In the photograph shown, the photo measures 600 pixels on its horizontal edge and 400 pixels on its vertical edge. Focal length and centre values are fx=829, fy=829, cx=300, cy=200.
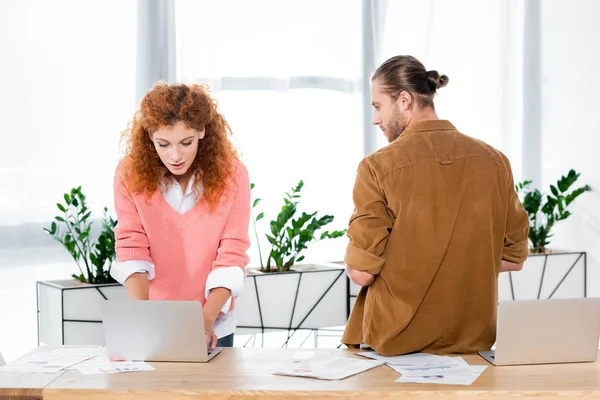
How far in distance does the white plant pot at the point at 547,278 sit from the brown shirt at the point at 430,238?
239 centimetres

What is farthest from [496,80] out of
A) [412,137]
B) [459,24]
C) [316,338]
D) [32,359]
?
[32,359]

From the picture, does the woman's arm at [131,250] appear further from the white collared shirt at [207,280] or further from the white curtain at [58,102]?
the white curtain at [58,102]

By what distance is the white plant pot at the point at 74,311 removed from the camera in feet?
11.9

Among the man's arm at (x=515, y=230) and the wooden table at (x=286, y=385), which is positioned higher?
the man's arm at (x=515, y=230)

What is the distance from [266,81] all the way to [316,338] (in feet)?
4.67

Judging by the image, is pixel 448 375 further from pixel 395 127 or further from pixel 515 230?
pixel 395 127

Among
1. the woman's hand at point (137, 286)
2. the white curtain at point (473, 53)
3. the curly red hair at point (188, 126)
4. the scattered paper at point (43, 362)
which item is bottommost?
the scattered paper at point (43, 362)

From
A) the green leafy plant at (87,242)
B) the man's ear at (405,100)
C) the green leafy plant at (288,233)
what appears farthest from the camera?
the green leafy plant at (288,233)

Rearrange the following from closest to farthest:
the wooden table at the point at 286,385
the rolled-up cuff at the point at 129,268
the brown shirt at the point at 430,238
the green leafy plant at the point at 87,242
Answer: the wooden table at the point at 286,385 → the brown shirt at the point at 430,238 → the rolled-up cuff at the point at 129,268 → the green leafy plant at the point at 87,242

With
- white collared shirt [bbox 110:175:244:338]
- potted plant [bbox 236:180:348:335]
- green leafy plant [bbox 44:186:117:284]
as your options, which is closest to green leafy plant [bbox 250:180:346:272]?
potted plant [bbox 236:180:348:335]

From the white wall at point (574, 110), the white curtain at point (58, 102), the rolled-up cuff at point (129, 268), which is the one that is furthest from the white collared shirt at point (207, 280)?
the white wall at point (574, 110)

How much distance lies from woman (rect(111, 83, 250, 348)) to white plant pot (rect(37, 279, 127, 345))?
124 cm

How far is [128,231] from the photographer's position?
8.13 ft

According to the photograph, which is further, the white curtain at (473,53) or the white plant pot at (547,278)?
the white curtain at (473,53)
